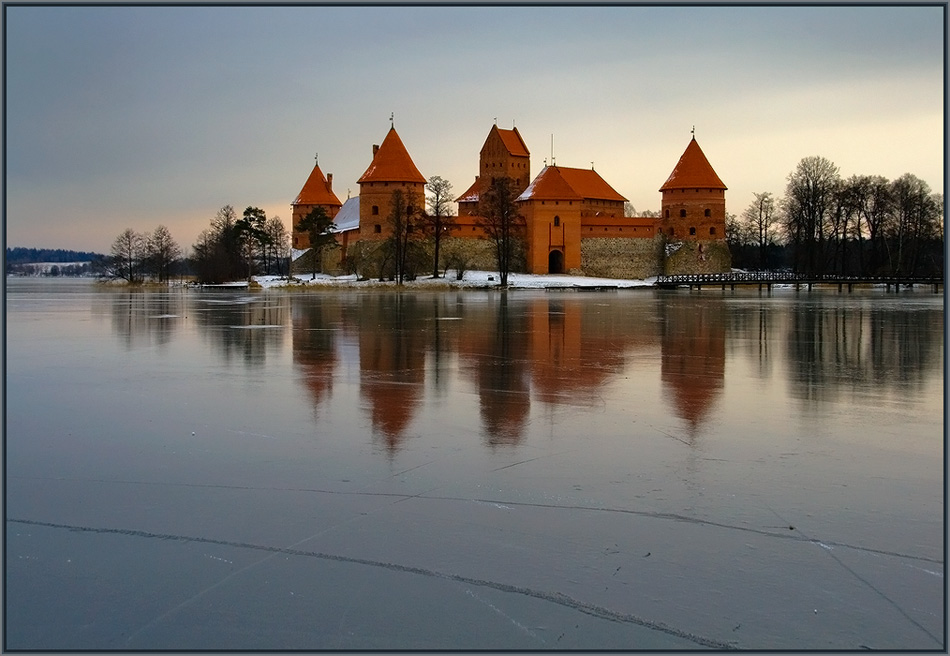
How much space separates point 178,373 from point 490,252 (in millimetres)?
55940

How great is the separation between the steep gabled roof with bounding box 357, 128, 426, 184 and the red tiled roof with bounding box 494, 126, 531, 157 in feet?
38.8

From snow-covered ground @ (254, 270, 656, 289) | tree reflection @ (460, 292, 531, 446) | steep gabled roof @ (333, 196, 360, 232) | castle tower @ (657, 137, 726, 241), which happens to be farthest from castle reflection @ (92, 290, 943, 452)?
steep gabled roof @ (333, 196, 360, 232)

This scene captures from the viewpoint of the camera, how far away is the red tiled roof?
240 ft

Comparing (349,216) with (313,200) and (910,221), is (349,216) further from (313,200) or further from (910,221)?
(910,221)

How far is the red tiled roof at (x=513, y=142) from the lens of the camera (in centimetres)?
7300

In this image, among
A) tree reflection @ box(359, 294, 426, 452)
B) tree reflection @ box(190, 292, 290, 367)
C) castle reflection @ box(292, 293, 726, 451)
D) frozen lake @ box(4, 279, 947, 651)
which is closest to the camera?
frozen lake @ box(4, 279, 947, 651)

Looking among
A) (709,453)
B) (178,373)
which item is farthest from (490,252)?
(709,453)

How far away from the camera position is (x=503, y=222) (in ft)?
191

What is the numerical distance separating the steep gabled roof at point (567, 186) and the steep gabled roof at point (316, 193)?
2031 cm

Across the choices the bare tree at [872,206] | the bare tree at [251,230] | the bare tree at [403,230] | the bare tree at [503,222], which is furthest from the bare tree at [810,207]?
the bare tree at [251,230]

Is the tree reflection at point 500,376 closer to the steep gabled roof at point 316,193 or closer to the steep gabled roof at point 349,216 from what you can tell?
the steep gabled roof at point 349,216

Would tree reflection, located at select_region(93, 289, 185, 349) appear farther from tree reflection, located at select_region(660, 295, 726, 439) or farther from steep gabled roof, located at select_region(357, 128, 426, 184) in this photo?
steep gabled roof, located at select_region(357, 128, 426, 184)

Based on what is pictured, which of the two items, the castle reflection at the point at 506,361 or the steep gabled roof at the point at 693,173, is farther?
the steep gabled roof at the point at 693,173

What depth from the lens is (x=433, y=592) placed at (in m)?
3.52
